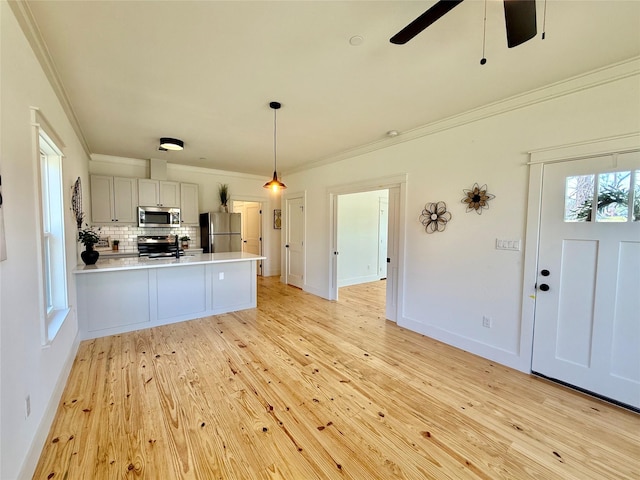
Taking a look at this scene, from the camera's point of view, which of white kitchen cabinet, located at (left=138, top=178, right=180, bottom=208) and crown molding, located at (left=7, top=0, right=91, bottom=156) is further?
white kitchen cabinet, located at (left=138, top=178, right=180, bottom=208)

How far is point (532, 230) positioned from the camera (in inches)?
101

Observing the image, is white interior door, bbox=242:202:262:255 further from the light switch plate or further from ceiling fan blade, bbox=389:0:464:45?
ceiling fan blade, bbox=389:0:464:45

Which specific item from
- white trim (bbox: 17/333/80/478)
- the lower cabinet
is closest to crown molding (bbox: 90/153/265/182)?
the lower cabinet

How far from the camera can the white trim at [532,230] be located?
2.35 meters

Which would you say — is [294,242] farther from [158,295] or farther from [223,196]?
[158,295]

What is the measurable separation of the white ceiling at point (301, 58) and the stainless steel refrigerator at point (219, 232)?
8.30ft

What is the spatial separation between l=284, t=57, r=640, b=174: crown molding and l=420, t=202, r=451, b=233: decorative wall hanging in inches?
35.5

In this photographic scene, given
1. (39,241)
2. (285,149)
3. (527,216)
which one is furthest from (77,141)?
(527,216)

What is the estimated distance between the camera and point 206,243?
19.1 ft

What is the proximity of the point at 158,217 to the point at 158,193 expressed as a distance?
1.53 ft

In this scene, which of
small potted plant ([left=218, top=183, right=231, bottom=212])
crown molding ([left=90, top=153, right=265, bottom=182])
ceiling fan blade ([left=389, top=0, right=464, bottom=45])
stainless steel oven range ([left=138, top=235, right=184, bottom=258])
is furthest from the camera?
small potted plant ([left=218, top=183, right=231, bottom=212])

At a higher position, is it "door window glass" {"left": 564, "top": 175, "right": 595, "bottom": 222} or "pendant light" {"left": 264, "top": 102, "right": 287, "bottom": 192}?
"pendant light" {"left": 264, "top": 102, "right": 287, "bottom": 192}

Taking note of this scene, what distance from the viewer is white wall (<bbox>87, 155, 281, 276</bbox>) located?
5.11m

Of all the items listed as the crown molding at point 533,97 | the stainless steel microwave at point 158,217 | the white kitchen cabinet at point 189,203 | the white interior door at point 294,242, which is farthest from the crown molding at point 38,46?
the white interior door at point 294,242
